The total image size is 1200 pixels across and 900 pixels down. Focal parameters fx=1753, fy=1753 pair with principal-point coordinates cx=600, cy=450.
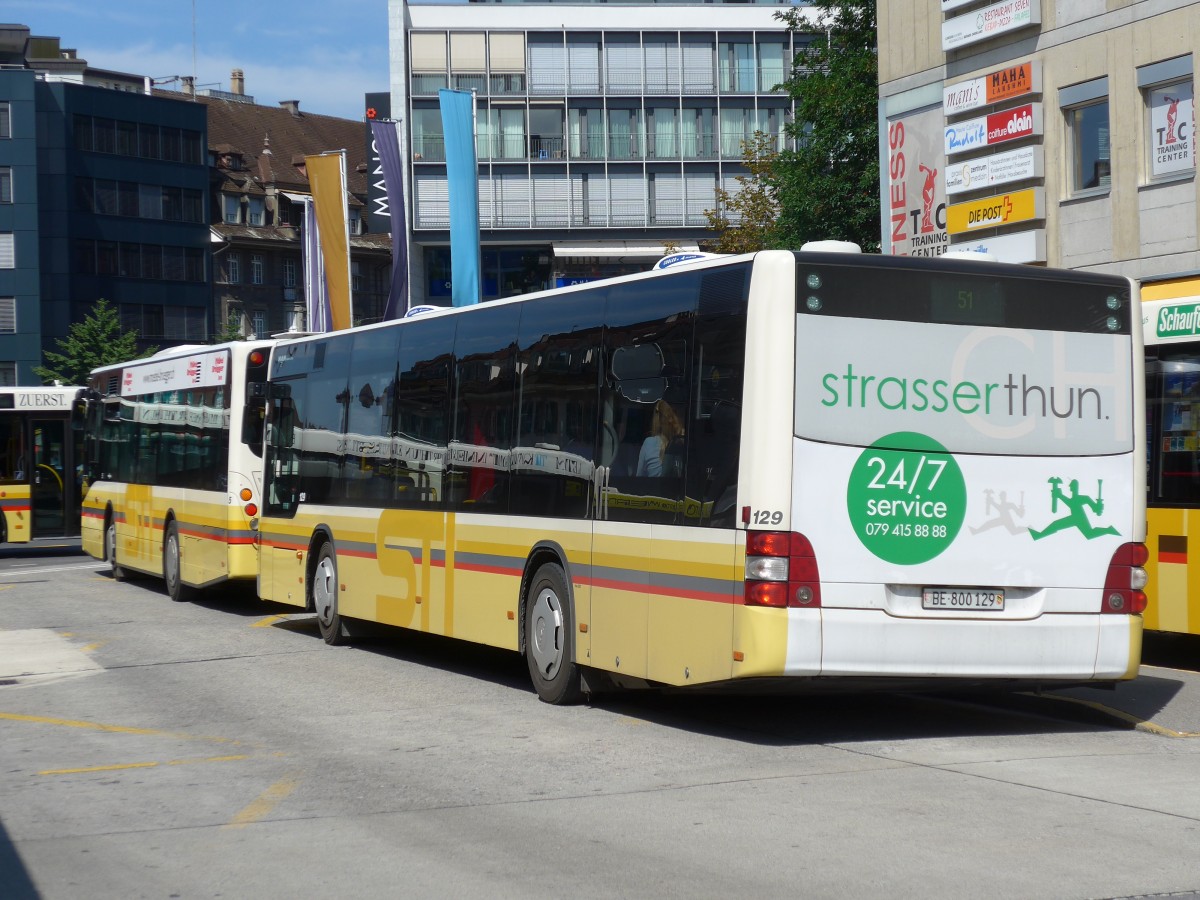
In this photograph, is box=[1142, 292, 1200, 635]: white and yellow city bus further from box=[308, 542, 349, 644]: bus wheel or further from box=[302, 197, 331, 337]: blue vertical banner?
box=[302, 197, 331, 337]: blue vertical banner

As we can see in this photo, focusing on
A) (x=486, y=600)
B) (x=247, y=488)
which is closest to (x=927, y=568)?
(x=486, y=600)

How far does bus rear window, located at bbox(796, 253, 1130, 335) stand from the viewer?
9977mm

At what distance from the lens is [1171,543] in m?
13.8

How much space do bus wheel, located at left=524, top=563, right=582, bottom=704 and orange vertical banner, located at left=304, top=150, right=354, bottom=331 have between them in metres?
23.9

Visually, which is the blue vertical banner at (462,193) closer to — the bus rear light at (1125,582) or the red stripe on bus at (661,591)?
the red stripe on bus at (661,591)

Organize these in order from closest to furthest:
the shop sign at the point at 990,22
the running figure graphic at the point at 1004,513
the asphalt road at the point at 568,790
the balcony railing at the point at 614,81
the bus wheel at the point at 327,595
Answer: the asphalt road at the point at 568,790 < the running figure graphic at the point at 1004,513 < the bus wheel at the point at 327,595 < the shop sign at the point at 990,22 < the balcony railing at the point at 614,81

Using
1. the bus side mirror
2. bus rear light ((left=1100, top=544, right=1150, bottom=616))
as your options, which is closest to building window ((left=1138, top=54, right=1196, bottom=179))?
the bus side mirror

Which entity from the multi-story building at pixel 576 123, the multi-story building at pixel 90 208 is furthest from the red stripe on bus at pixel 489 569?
the multi-story building at pixel 90 208

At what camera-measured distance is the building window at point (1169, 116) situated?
2422cm

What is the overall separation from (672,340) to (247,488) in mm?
10579

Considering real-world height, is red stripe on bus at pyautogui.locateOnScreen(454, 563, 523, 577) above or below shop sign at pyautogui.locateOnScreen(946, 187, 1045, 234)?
below

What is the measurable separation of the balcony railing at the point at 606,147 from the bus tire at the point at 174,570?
155 ft

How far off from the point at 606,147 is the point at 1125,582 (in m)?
61.3

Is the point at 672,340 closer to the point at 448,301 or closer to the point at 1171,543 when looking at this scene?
the point at 1171,543
